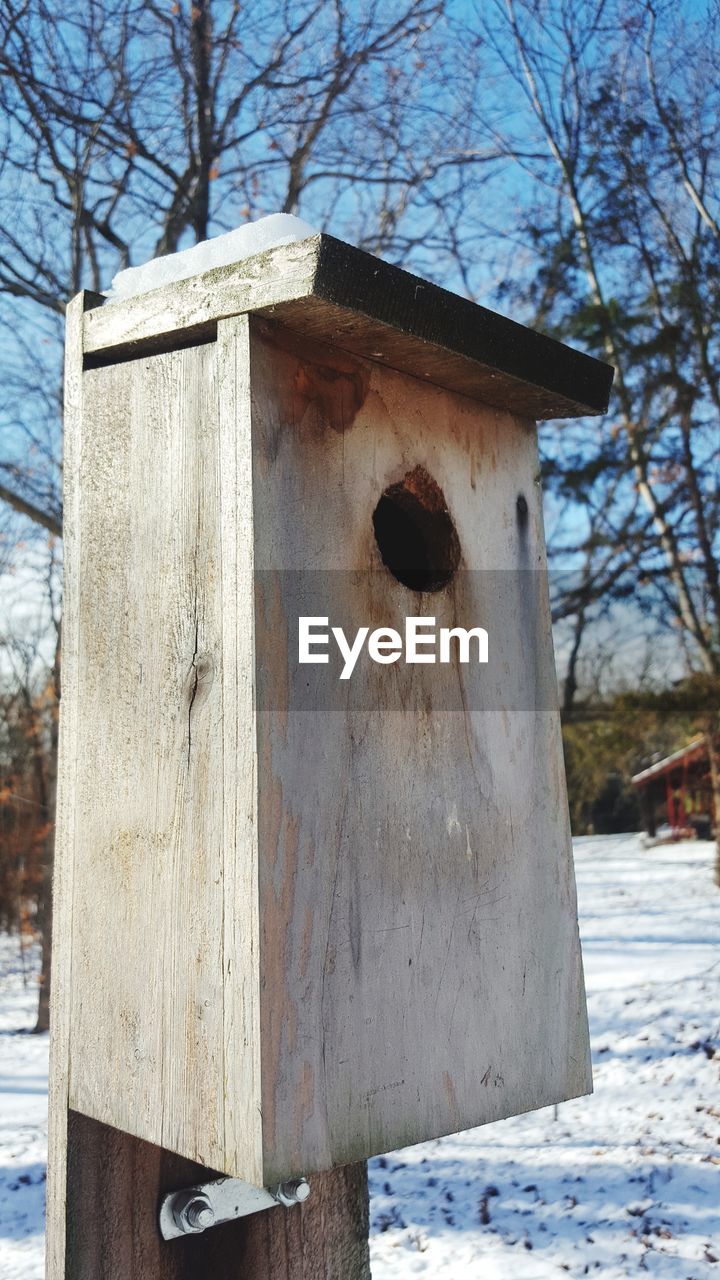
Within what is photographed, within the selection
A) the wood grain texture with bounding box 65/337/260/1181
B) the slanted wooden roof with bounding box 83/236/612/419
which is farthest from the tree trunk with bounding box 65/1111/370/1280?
the slanted wooden roof with bounding box 83/236/612/419

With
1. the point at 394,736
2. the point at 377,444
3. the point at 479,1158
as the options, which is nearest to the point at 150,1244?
the point at 394,736

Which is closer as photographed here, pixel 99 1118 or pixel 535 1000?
pixel 99 1118

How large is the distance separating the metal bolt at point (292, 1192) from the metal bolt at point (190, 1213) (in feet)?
0.35

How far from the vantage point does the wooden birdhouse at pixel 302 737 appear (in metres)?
1.21

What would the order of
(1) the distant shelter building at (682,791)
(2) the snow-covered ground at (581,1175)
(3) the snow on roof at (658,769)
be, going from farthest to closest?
1. (3) the snow on roof at (658,769)
2. (1) the distant shelter building at (682,791)
3. (2) the snow-covered ground at (581,1175)

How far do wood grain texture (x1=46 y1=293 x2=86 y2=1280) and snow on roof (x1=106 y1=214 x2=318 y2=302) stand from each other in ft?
0.41

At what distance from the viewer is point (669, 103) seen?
9469 millimetres

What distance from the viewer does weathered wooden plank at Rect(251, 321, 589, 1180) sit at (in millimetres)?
1206

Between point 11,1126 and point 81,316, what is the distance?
523 centimetres

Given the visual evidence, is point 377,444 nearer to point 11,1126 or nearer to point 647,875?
point 11,1126

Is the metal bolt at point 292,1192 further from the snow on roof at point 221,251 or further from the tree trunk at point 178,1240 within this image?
the snow on roof at point 221,251

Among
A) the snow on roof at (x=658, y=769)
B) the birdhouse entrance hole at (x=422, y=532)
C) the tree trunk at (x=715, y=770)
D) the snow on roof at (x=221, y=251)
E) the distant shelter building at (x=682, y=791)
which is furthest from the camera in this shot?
the snow on roof at (x=658, y=769)

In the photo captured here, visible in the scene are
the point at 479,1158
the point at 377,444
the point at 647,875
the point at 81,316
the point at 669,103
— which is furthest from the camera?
the point at 647,875

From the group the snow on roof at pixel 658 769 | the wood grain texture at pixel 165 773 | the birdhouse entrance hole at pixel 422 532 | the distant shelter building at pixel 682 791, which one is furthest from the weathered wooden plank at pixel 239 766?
the snow on roof at pixel 658 769
